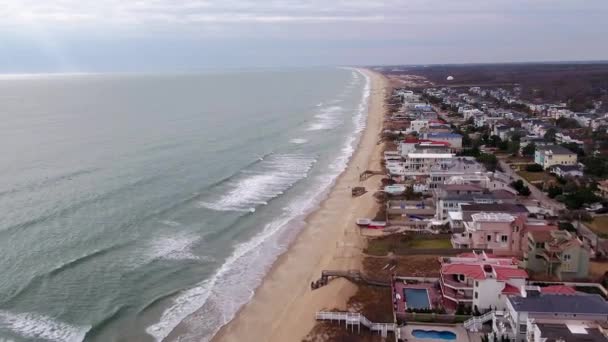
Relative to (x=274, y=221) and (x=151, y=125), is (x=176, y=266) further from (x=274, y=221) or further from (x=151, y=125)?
(x=151, y=125)

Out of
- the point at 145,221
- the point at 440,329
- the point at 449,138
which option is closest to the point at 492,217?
the point at 440,329

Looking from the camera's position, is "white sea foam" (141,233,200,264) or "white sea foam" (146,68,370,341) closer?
"white sea foam" (146,68,370,341)

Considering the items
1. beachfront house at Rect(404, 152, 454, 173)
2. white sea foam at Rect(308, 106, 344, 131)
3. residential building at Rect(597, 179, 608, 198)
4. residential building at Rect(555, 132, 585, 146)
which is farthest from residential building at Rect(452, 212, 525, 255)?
white sea foam at Rect(308, 106, 344, 131)

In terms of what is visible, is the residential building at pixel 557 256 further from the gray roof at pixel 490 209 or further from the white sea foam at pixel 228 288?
the white sea foam at pixel 228 288

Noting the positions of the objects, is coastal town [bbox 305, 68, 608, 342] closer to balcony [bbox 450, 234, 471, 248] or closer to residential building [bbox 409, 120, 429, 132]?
balcony [bbox 450, 234, 471, 248]

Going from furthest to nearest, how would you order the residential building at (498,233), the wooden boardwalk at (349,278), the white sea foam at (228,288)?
the residential building at (498,233), the wooden boardwalk at (349,278), the white sea foam at (228,288)

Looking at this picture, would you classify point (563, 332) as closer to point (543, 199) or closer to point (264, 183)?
point (543, 199)

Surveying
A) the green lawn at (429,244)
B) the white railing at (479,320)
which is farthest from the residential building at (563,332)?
the green lawn at (429,244)
